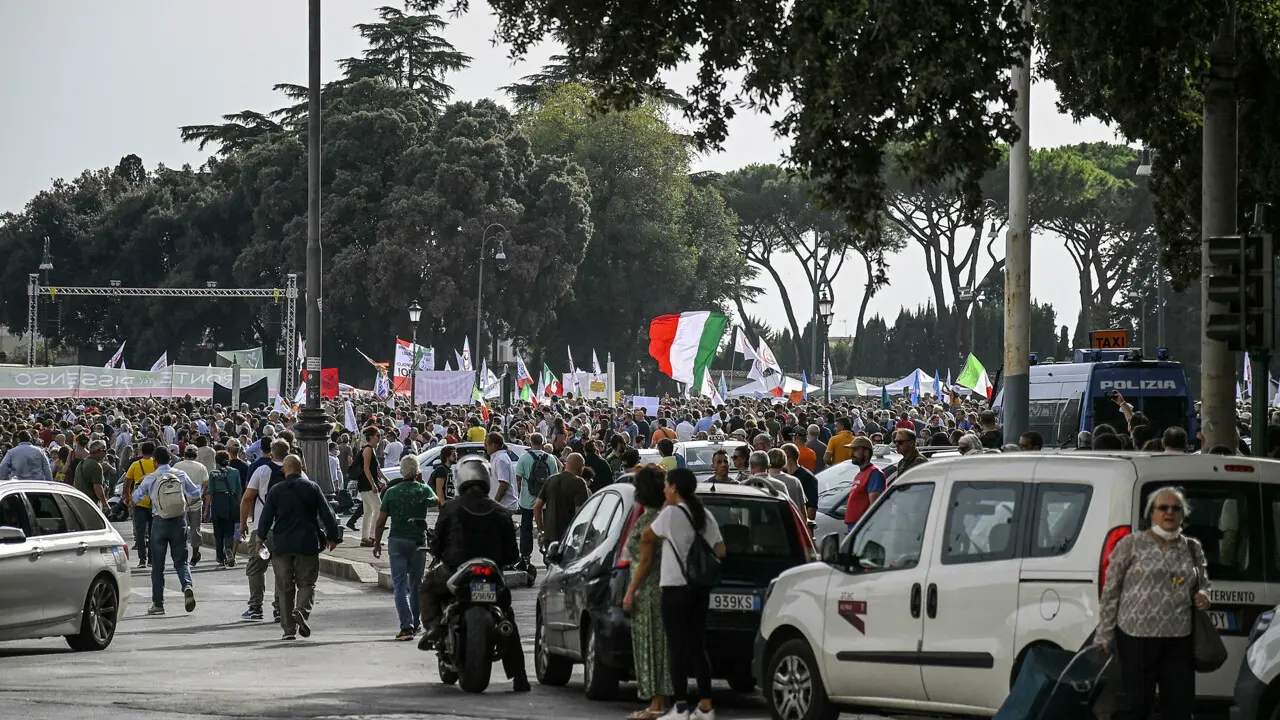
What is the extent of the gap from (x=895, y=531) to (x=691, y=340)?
3122 centimetres

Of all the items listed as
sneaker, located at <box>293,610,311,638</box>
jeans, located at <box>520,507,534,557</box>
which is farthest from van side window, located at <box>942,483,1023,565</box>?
jeans, located at <box>520,507,534,557</box>

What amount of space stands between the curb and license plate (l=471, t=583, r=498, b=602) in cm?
894

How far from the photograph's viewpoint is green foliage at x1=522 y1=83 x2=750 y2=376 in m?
81.1

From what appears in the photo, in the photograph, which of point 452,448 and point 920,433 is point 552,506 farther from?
point 920,433

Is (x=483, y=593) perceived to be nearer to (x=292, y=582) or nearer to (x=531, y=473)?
(x=292, y=582)

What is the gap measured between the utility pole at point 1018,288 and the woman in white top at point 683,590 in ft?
27.9

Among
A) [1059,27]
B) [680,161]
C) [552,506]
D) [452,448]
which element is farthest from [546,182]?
[1059,27]

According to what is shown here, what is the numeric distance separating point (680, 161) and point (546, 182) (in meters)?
10.5

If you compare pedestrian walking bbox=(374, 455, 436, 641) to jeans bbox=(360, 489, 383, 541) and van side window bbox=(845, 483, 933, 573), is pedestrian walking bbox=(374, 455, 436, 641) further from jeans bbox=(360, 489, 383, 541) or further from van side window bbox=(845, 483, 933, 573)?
jeans bbox=(360, 489, 383, 541)

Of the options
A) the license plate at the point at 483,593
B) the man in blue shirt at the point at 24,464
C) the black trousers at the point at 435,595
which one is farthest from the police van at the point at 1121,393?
the license plate at the point at 483,593

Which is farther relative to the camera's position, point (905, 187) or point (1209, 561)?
point (905, 187)

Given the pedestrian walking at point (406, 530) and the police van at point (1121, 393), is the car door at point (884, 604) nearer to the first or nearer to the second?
the pedestrian walking at point (406, 530)

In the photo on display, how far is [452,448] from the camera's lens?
24.4 metres

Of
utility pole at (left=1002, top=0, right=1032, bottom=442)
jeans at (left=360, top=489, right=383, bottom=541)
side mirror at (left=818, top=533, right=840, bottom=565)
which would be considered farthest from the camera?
jeans at (left=360, top=489, right=383, bottom=541)
